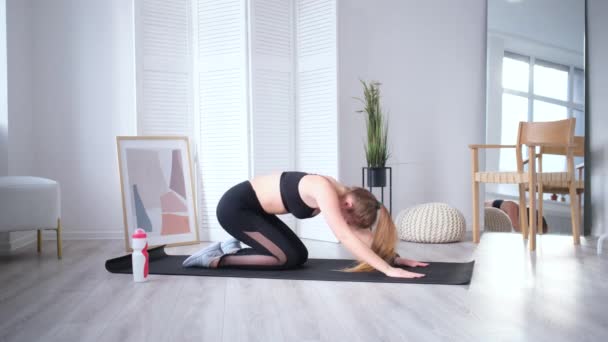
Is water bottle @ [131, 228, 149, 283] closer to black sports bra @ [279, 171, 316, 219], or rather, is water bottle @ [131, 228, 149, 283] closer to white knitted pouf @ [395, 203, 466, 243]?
black sports bra @ [279, 171, 316, 219]

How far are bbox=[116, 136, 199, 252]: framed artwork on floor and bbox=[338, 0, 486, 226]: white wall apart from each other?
168cm

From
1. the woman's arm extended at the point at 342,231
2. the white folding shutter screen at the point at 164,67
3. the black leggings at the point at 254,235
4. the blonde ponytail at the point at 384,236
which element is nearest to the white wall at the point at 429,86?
the white folding shutter screen at the point at 164,67

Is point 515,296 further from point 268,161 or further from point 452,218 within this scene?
point 268,161

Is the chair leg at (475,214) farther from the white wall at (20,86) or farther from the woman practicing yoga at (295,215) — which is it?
the white wall at (20,86)

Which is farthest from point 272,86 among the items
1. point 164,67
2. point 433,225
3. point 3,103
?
point 3,103

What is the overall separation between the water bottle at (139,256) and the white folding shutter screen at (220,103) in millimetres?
1838

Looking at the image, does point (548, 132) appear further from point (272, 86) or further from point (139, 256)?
point (139, 256)

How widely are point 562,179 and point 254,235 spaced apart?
8.06 ft

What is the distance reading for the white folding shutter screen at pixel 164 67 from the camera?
186 inches

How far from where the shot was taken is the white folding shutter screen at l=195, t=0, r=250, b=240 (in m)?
4.77

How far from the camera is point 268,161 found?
4.86 m

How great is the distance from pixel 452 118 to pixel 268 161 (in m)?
1.88

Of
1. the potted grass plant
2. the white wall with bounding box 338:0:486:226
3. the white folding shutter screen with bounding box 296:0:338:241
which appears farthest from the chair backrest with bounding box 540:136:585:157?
the white folding shutter screen with bounding box 296:0:338:241

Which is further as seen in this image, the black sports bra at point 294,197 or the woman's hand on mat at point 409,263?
the woman's hand on mat at point 409,263
